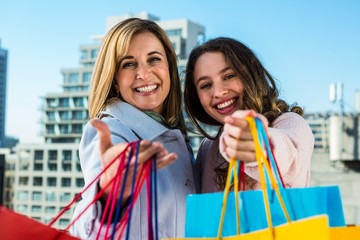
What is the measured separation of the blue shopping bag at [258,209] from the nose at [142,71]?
0.34m

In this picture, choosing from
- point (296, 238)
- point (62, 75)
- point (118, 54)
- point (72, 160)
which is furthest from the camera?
point (62, 75)

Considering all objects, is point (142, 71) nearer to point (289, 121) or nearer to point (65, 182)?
point (289, 121)

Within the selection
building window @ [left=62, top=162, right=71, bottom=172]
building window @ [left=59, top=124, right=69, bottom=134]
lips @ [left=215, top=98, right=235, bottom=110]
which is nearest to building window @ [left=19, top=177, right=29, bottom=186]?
building window @ [left=62, top=162, right=71, bottom=172]

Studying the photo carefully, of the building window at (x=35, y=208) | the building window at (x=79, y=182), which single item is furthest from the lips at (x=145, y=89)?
the building window at (x=35, y=208)

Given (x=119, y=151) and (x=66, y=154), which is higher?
(x=119, y=151)

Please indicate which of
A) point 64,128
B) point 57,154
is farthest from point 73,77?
point 57,154

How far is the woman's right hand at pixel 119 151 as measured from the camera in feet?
1.69

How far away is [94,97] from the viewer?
915 mm

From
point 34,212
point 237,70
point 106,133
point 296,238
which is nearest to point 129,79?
point 237,70

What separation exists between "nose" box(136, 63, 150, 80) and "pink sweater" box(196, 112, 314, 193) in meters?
0.17

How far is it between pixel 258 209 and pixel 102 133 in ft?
0.58

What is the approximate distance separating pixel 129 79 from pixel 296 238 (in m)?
0.47

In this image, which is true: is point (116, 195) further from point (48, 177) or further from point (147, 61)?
point (48, 177)

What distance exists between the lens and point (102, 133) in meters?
0.54
